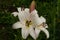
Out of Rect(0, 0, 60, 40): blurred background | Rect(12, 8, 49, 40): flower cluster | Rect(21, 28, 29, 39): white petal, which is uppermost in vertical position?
Rect(12, 8, 49, 40): flower cluster

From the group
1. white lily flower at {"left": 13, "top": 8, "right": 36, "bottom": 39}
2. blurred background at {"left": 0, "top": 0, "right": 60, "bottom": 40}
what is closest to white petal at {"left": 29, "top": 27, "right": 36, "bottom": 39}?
white lily flower at {"left": 13, "top": 8, "right": 36, "bottom": 39}

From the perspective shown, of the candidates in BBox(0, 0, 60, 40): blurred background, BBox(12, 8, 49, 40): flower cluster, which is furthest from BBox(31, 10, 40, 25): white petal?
BBox(0, 0, 60, 40): blurred background

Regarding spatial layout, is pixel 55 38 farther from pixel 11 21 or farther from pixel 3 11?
pixel 3 11

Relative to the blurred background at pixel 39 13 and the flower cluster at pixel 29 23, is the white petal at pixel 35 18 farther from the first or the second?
the blurred background at pixel 39 13

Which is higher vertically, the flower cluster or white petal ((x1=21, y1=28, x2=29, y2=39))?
the flower cluster

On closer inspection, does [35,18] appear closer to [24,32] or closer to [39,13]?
[24,32]

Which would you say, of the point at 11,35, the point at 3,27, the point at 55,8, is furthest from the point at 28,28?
the point at 55,8

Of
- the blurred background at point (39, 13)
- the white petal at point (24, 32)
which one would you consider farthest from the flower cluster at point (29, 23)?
the blurred background at point (39, 13)

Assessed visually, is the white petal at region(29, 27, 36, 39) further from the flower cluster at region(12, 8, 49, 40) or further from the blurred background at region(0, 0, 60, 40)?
the blurred background at region(0, 0, 60, 40)

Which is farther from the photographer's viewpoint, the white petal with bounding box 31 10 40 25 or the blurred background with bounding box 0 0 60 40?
the blurred background with bounding box 0 0 60 40

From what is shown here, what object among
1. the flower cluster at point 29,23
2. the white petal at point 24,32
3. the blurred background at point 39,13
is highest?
the flower cluster at point 29,23
